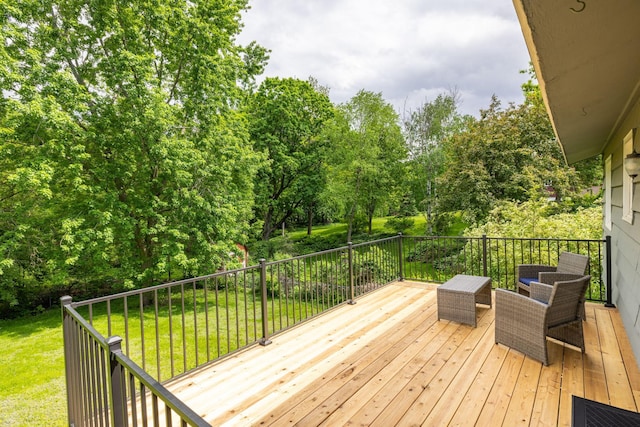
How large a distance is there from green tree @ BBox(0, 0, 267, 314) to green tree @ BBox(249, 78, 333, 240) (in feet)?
16.0

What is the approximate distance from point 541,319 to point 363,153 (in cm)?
1319

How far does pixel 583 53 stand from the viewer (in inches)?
71.5

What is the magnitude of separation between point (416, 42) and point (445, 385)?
1123 cm

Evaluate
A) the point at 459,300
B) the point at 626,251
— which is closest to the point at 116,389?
the point at 459,300

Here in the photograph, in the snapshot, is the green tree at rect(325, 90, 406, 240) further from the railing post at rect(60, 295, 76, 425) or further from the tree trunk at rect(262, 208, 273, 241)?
the railing post at rect(60, 295, 76, 425)

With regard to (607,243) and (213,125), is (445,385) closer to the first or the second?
(607,243)

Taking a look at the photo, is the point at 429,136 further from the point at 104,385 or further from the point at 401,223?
the point at 104,385

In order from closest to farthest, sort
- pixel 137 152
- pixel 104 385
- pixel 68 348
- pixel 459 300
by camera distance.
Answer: pixel 104 385
pixel 68 348
pixel 459 300
pixel 137 152

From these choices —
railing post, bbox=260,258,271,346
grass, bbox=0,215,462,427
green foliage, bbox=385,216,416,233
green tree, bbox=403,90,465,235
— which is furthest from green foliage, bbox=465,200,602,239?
green foliage, bbox=385,216,416,233

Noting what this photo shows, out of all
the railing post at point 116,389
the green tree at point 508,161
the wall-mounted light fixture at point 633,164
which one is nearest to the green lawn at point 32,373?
the railing post at point 116,389

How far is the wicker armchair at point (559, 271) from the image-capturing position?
12.8 ft

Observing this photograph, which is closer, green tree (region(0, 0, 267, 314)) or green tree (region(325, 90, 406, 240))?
green tree (region(0, 0, 267, 314))

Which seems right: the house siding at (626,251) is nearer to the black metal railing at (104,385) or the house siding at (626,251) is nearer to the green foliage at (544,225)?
the green foliage at (544,225)

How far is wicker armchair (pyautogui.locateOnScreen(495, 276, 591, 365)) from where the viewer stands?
9.80ft
